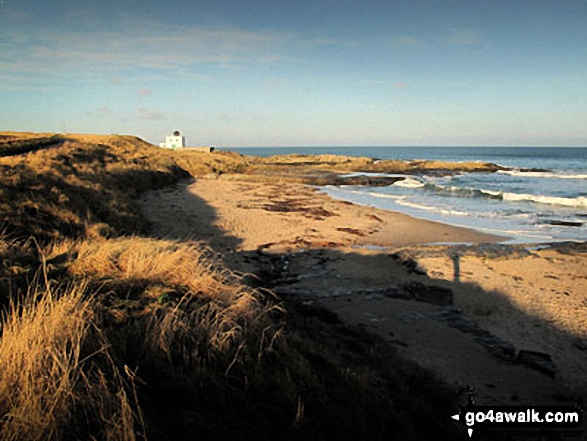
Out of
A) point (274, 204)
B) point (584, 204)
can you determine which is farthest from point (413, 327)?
point (584, 204)

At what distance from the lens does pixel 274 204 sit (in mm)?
24219

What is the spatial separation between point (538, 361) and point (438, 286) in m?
3.49

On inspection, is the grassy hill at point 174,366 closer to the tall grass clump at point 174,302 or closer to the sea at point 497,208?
the tall grass clump at point 174,302

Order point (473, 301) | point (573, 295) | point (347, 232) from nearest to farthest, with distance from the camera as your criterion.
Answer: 1. point (473, 301)
2. point (573, 295)
3. point (347, 232)

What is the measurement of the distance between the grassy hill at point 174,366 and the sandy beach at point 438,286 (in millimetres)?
1248

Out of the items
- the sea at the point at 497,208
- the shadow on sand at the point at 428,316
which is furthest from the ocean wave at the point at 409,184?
the shadow on sand at the point at 428,316

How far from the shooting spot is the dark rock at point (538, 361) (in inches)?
228

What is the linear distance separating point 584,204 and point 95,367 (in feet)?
98.1

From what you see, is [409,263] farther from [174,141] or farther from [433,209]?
[174,141]

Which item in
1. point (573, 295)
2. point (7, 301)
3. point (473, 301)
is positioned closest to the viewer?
point (7, 301)

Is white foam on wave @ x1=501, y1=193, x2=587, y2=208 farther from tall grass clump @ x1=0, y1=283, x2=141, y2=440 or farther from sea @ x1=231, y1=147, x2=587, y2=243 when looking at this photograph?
tall grass clump @ x1=0, y1=283, x2=141, y2=440

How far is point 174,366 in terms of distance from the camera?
10.5 ft

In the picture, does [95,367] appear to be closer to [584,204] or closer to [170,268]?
[170,268]

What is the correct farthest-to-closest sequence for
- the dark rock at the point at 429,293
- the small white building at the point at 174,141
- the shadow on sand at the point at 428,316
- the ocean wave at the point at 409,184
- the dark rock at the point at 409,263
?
the small white building at the point at 174,141 → the ocean wave at the point at 409,184 → the dark rock at the point at 409,263 → the dark rock at the point at 429,293 → the shadow on sand at the point at 428,316
